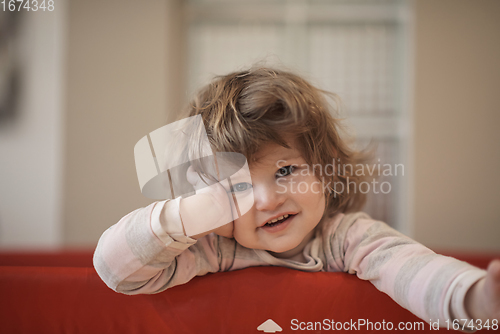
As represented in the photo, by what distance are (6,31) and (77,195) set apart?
478 millimetres

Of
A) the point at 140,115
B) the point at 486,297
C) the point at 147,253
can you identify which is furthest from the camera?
the point at 140,115

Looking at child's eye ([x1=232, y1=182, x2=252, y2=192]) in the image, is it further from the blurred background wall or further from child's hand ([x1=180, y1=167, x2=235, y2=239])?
the blurred background wall

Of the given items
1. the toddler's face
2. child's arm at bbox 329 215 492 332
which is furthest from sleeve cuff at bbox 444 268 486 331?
the toddler's face

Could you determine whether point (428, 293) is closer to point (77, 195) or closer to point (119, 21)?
point (77, 195)

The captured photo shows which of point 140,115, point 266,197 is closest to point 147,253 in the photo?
point 266,197

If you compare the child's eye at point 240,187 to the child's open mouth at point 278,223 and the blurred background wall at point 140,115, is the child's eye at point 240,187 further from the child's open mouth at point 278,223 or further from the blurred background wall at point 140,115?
the blurred background wall at point 140,115

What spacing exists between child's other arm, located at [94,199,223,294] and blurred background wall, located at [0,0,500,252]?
0.42 meters

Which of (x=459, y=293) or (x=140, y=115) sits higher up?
(x=140, y=115)

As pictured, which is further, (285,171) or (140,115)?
(140,115)

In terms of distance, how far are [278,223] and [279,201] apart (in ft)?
0.13

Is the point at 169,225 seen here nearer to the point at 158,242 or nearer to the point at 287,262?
the point at 158,242

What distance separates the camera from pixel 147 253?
34 centimetres

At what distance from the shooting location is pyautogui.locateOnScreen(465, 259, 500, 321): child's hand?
0.24 meters

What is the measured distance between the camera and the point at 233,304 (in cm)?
34
